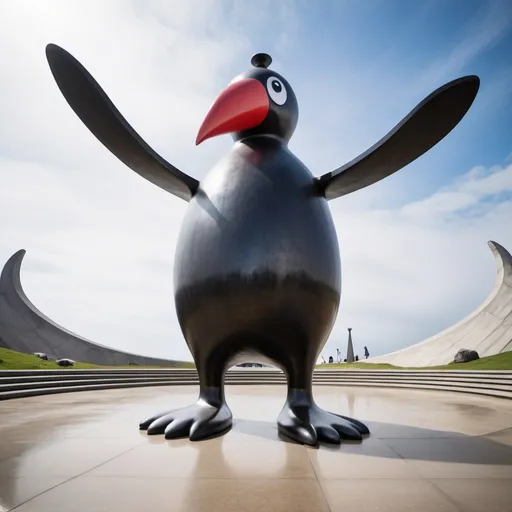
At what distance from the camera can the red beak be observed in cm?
451

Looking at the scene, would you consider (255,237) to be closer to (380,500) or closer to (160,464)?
(160,464)

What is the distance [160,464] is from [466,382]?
9978 mm

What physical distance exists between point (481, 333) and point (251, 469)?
17.3 metres

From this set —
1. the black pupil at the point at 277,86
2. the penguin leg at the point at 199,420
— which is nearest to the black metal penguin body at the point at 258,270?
the penguin leg at the point at 199,420

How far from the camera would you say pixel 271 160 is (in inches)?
183

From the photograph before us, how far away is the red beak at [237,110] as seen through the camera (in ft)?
14.8

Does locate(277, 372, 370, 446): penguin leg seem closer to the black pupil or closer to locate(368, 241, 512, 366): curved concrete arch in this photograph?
the black pupil

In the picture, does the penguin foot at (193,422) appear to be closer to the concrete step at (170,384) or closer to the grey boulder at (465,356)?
the concrete step at (170,384)

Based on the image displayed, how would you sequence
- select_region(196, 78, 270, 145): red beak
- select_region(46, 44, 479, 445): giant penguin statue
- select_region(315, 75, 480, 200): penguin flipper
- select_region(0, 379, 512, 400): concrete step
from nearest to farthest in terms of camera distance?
1. select_region(315, 75, 480, 200): penguin flipper
2. select_region(46, 44, 479, 445): giant penguin statue
3. select_region(196, 78, 270, 145): red beak
4. select_region(0, 379, 512, 400): concrete step

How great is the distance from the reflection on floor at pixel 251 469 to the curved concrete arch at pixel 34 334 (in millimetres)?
15481

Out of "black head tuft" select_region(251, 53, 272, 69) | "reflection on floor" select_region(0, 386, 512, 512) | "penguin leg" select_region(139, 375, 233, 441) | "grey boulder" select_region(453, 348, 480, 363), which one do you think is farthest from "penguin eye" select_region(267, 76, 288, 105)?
"grey boulder" select_region(453, 348, 480, 363)

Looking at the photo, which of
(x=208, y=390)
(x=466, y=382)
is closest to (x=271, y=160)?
(x=208, y=390)

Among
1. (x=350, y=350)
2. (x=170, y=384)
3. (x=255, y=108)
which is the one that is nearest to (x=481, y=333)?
(x=350, y=350)

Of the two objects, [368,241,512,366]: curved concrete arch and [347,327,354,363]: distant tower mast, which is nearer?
[368,241,512,366]: curved concrete arch
